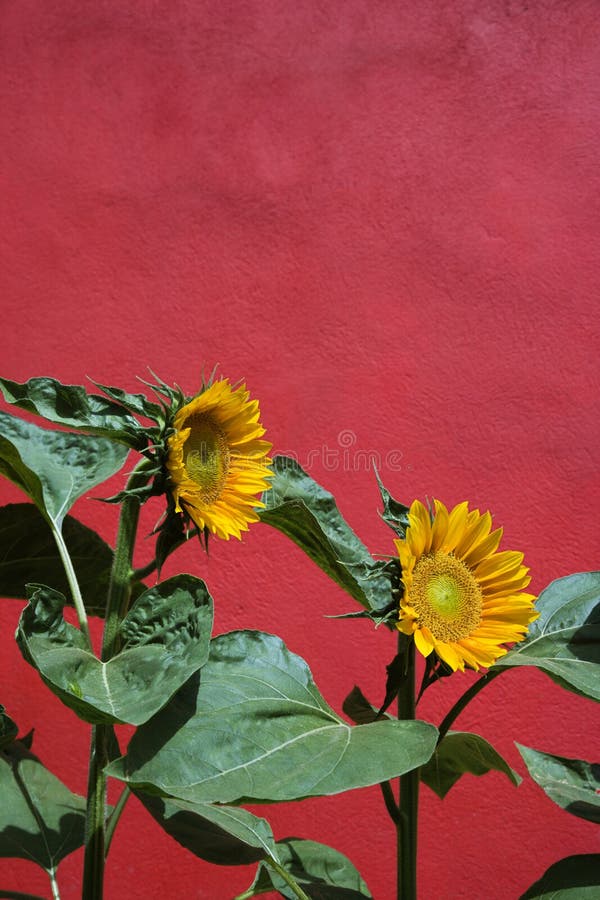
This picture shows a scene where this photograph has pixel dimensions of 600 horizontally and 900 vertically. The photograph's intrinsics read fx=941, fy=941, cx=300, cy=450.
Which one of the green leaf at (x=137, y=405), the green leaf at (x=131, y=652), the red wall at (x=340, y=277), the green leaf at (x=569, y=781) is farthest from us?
the red wall at (x=340, y=277)

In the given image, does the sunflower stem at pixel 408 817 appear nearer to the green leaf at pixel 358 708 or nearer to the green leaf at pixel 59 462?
the green leaf at pixel 358 708

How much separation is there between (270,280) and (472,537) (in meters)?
0.87

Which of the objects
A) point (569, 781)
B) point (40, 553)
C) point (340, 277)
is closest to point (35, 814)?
point (40, 553)

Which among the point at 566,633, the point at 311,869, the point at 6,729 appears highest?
the point at 566,633

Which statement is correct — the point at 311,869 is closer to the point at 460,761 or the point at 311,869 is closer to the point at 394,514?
the point at 460,761

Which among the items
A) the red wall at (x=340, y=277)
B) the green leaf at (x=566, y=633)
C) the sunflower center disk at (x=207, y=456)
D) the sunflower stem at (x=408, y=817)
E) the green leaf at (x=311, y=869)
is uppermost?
the red wall at (x=340, y=277)

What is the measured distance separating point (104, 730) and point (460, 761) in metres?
0.31

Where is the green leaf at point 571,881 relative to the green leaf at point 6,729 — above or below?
below

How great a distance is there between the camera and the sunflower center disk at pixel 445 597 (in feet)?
2.21

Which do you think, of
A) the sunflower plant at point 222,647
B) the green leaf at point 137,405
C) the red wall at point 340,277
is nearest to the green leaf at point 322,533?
the sunflower plant at point 222,647

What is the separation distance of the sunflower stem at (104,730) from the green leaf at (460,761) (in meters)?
0.28

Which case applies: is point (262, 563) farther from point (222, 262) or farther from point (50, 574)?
point (50, 574)

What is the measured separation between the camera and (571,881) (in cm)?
71

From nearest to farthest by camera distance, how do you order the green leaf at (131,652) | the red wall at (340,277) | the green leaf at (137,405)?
the green leaf at (131,652)
the green leaf at (137,405)
the red wall at (340,277)
